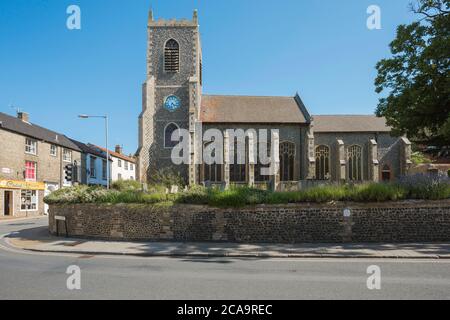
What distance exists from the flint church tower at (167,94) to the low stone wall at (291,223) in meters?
13.8

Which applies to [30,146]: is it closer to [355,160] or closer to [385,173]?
[355,160]

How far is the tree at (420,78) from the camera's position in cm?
1533

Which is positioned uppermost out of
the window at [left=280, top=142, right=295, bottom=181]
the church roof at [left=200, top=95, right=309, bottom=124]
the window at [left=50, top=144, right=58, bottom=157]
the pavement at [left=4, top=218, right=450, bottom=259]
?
the church roof at [left=200, top=95, right=309, bottom=124]

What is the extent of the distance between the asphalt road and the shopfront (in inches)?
841

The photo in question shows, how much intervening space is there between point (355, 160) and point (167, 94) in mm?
20040

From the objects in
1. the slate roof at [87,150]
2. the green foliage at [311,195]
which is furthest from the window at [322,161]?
the slate roof at [87,150]

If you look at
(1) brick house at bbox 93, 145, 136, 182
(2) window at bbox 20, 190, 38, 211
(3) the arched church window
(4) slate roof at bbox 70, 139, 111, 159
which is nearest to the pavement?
(3) the arched church window

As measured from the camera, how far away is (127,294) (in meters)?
6.48

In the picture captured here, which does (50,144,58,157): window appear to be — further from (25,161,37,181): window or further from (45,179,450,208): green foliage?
(45,179,450,208): green foliage

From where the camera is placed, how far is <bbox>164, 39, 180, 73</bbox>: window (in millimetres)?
30812

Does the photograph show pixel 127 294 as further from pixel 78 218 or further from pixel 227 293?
pixel 78 218

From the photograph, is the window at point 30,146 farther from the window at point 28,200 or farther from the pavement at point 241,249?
the pavement at point 241,249
